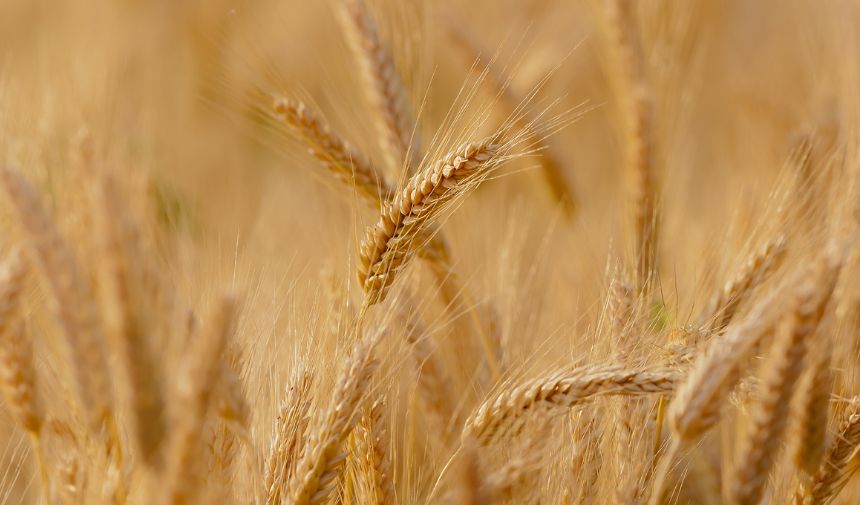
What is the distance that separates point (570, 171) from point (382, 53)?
1053 millimetres

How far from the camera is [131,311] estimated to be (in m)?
0.83

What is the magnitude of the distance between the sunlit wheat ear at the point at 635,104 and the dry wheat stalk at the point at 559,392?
896 mm

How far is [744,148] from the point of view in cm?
275

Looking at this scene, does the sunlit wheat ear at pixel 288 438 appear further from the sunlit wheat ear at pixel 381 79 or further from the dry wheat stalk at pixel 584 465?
the sunlit wheat ear at pixel 381 79

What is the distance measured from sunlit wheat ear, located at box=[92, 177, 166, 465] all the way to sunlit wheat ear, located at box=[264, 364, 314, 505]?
0.31 meters

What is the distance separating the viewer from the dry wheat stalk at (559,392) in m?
Answer: 1.08

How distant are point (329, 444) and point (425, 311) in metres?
0.61

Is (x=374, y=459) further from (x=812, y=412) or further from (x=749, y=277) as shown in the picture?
(x=749, y=277)

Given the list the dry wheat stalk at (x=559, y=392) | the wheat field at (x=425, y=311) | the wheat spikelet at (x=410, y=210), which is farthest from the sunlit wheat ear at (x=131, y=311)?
the dry wheat stalk at (x=559, y=392)

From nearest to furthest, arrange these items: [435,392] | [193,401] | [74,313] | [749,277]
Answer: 1. [193,401]
2. [74,313]
3. [749,277]
4. [435,392]

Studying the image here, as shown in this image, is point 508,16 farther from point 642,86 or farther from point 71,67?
point 71,67

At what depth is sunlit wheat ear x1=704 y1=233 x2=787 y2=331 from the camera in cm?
133

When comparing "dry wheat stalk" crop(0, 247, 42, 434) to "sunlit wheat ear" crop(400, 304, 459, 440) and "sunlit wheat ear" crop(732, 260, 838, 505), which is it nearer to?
"sunlit wheat ear" crop(400, 304, 459, 440)

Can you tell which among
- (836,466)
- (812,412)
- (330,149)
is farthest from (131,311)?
(836,466)
